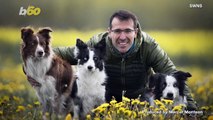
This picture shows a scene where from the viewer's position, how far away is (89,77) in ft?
18.0

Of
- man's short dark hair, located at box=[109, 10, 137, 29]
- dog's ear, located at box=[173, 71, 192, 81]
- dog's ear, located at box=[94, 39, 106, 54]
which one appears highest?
man's short dark hair, located at box=[109, 10, 137, 29]

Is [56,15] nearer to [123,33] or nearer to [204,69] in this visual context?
[123,33]

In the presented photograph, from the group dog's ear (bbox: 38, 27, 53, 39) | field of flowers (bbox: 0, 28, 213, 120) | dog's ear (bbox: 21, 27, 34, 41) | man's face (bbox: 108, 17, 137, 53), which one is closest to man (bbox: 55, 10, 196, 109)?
man's face (bbox: 108, 17, 137, 53)

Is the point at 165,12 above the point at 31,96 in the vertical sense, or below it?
above

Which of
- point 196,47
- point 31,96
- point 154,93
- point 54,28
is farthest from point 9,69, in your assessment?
point 196,47

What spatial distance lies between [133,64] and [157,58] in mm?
335

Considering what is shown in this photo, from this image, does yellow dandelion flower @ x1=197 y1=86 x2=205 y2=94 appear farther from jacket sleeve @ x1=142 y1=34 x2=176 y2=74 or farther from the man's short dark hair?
the man's short dark hair

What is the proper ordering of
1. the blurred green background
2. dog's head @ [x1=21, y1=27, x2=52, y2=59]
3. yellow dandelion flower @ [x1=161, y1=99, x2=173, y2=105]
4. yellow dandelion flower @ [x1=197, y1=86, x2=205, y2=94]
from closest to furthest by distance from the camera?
dog's head @ [x1=21, y1=27, x2=52, y2=59] → yellow dandelion flower @ [x1=161, y1=99, x2=173, y2=105] → the blurred green background → yellow dandelion flower @ [x1=197, y1=86, x2=205, y2=94]

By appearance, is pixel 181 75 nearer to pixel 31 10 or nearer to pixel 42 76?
pixel 42 76

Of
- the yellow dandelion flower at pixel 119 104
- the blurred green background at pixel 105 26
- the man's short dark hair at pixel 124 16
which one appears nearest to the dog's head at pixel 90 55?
the blurred green background at pixel 105 26

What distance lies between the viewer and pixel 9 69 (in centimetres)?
564

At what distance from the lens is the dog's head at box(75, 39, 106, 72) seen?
542cm

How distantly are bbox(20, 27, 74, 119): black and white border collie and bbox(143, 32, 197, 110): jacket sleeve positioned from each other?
1.06 meters

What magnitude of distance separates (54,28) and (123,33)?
2.99ft
